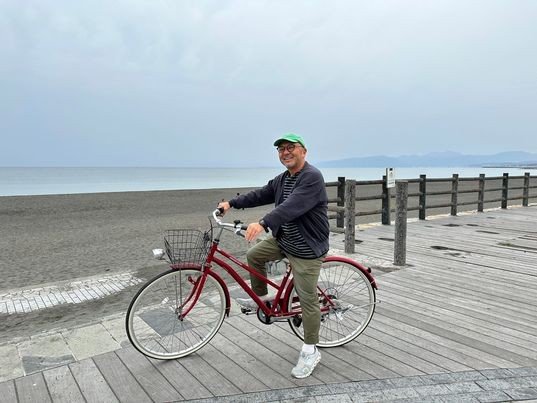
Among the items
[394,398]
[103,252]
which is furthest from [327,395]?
[103,252]

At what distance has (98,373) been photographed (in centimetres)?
294

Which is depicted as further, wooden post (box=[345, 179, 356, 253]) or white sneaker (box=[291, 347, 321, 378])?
wooden post (box=[345, 179, 356, 253])

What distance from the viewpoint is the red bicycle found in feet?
9.82

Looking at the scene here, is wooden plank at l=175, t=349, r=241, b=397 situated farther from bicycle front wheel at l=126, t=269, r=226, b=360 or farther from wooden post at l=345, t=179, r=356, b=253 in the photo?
wooden post at l=345, t=179, r=356, b=253

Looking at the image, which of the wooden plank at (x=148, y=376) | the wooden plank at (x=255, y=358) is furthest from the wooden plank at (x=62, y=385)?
the wooden plank at (x=255, y=358)

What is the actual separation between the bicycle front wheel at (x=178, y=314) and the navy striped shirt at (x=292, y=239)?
0.63 meters

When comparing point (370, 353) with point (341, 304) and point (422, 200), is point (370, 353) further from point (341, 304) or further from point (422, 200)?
point (422, 200)

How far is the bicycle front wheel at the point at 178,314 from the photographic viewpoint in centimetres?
Answer: 295

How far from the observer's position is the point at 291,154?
9.51 feet

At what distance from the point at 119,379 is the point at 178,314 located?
59 centimetres

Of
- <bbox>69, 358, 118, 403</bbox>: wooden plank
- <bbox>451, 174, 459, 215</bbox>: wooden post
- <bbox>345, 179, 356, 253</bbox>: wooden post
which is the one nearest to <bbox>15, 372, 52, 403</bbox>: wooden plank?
<bbox>69, 358, 118, 403</bbox>: wooden plank

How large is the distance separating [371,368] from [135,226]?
40.0 feet

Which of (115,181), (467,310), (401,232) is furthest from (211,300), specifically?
(115,181)

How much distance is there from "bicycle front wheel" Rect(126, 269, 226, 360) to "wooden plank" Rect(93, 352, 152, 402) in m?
0.20
